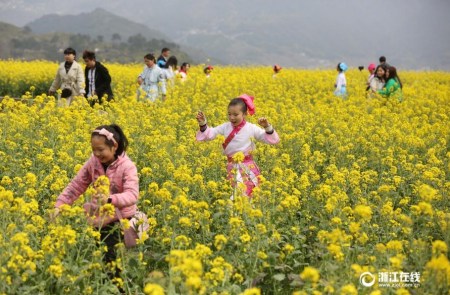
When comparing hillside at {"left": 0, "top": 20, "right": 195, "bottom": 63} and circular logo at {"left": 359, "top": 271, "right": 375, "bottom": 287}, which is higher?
hillside at {"left": 0, "top": 20, "right": 195, "bottom": 63}

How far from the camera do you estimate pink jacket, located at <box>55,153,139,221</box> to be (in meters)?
4.56

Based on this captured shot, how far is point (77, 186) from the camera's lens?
4.74 metres

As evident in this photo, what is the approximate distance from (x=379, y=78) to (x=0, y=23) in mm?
122372

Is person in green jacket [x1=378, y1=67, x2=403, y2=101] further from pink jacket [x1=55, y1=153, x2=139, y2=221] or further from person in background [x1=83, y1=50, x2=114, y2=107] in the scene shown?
pink jacket [x1=55, y1=153, x2=139, y2=221]

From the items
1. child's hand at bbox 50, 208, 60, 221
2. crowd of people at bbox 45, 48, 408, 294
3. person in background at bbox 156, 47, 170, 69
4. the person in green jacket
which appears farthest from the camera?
person in background at bbox 156, 47, 170, 69

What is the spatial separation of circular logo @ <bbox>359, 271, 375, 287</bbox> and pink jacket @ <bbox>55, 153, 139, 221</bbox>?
1685 millimetres

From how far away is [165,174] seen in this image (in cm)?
644

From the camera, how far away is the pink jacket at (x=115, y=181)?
4.56 m

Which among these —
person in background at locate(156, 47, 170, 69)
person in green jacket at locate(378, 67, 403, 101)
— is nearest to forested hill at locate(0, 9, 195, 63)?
person in background at locate(156, 47, 170, 69)

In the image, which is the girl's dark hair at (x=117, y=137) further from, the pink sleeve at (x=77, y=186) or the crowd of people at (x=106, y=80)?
the crowd of people at (x=106, y=80)

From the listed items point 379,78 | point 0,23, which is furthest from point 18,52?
point 379,78

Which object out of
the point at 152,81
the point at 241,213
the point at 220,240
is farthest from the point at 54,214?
the point at 152,81

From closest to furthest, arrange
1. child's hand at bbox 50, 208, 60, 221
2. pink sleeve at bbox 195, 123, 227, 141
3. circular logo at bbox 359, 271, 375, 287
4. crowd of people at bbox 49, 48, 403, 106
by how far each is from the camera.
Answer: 1. circular logo at bbox 359, 271, 375, 287
2. child's hand at bbox 50, 208, 60, 221
3. pink sleeve at bbox 195, 123, 227, 141
4. crowd of people at bbox 49, 48, 403, 106

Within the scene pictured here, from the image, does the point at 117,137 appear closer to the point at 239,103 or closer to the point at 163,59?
the point at 239,103
